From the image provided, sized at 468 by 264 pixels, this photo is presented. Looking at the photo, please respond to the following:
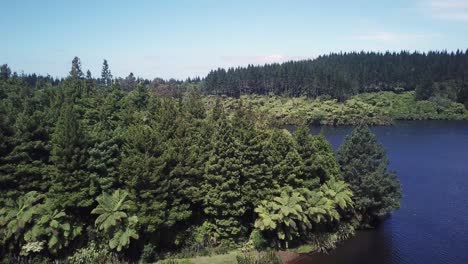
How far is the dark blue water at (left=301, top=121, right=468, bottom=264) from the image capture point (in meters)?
40.4

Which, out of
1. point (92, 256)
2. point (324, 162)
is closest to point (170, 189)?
point (92, 256)

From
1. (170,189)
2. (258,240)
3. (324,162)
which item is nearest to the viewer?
(170,189)

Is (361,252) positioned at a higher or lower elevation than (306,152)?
lower

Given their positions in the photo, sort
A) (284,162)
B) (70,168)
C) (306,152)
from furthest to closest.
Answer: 1. (306,152)
2. (284,162)
3. (70,168)

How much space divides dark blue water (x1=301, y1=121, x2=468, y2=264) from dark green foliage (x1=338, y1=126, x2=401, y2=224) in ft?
10.6

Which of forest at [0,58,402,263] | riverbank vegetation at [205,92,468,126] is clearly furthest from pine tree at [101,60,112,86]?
forest at [0,58,402,263]

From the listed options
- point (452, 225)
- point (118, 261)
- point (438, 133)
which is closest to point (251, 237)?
point (118, 261)

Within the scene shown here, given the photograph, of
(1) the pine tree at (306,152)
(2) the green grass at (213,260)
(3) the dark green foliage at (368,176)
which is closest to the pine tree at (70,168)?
(2) the green grass at (213,260)

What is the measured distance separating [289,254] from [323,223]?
Result: 5522mm

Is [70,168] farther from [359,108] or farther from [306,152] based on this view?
[359,108]

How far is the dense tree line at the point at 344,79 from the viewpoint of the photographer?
155250 mm

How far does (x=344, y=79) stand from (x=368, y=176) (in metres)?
119

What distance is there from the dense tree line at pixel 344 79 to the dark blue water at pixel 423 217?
213ft

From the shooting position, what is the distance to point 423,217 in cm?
5009
